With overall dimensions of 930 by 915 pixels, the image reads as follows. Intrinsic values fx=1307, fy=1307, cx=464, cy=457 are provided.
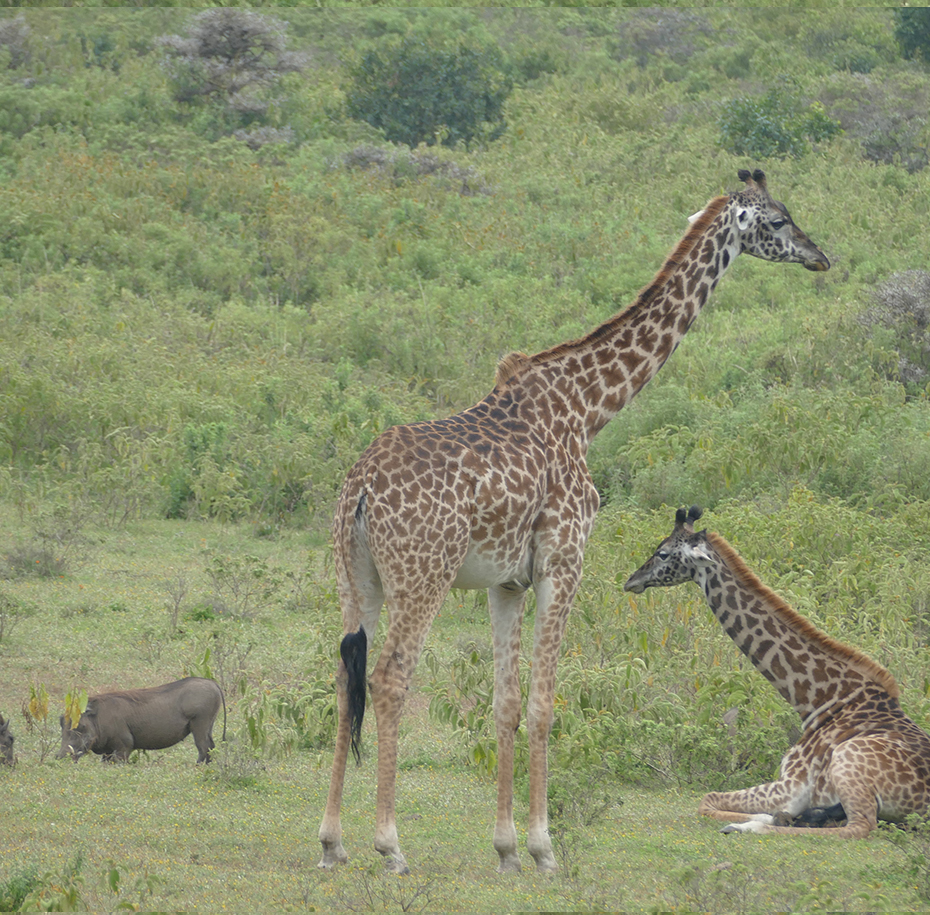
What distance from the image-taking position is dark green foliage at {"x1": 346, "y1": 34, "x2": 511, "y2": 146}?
2861cm

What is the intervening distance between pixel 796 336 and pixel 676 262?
1181 cm

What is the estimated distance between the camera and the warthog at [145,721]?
27.8 ft

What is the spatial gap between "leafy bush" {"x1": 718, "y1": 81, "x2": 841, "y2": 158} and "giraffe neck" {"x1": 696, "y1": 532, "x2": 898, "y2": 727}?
20.4m

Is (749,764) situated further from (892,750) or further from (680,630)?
(680,630)

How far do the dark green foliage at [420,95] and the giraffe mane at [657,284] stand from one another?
21135 millimetres

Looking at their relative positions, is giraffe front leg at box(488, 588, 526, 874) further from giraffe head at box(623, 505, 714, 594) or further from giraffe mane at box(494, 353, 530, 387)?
giraffe head at box(623, 505, 714, 594)

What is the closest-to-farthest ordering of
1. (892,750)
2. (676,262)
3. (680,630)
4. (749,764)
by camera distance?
(892,750) → (676,262) → (749,764) → (680,630)

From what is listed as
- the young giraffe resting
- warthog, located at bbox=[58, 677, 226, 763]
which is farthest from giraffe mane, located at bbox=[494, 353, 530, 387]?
warthog, located at bbox=[58, 677, 226, 763]

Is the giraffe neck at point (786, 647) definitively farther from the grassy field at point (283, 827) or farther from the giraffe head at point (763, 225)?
the giraffe head at point (763, 225)

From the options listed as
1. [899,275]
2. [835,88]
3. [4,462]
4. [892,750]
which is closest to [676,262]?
[892,750]

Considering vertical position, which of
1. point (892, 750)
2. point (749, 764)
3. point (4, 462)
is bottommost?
point (4, 462)

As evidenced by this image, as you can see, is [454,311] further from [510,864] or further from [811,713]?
[510,864]

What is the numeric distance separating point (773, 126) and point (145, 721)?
22.4 metres

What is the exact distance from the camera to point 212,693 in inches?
350
